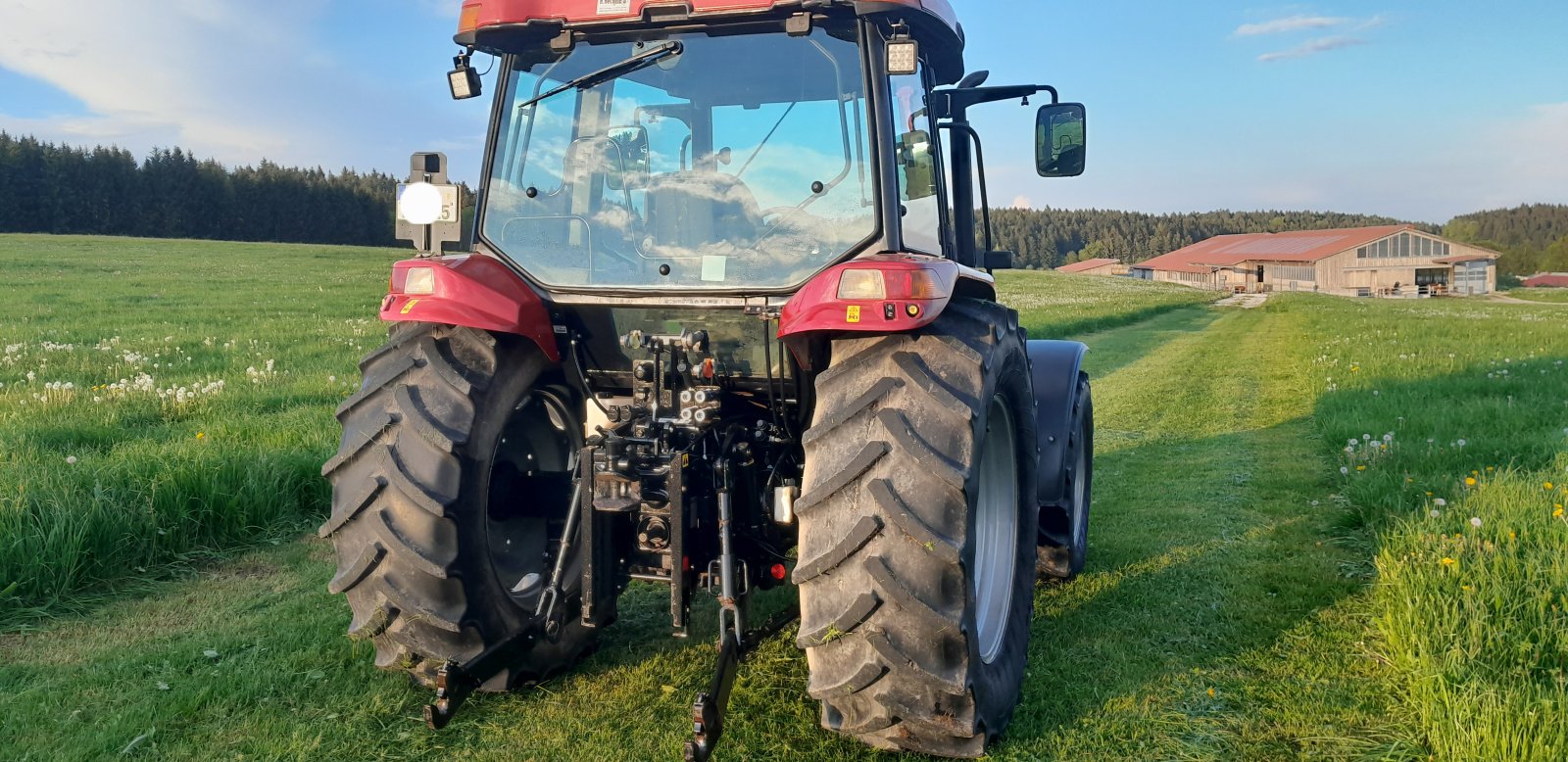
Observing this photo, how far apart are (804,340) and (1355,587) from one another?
322 cm

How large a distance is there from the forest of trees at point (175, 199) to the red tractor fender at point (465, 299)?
78822 millimetres

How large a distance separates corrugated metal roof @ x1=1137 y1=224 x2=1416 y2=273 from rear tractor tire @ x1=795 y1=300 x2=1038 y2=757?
80.1 m

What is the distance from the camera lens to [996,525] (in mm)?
4055

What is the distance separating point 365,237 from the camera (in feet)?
266

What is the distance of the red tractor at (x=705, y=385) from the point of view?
114 inches

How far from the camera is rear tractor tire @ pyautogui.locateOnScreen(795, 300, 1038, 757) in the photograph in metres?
2.83

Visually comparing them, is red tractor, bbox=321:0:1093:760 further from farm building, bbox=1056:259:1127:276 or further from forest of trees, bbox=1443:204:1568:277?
forest of trees, bbox=1443:204:1568:277

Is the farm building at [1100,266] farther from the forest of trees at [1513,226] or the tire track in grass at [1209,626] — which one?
the tire track in grass at [1209,626]

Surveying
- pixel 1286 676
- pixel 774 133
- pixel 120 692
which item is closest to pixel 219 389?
pixel 120 692

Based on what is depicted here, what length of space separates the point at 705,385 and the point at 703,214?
600mm

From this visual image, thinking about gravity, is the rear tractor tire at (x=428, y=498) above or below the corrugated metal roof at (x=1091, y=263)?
below

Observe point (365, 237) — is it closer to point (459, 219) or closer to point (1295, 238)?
point (1295, 238)

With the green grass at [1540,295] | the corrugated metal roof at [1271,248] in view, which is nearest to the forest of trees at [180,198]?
the corrugated metal roof at [1271,248]

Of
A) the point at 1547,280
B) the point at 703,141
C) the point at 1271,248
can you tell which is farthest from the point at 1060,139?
the point at 1547,280
